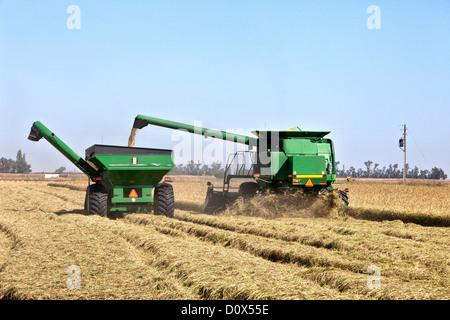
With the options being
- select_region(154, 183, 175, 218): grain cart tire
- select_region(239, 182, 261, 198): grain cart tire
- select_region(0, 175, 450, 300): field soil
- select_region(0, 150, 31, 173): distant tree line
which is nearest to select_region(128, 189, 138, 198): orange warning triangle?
select_region(154, 183, 175, 218): grain cart tire

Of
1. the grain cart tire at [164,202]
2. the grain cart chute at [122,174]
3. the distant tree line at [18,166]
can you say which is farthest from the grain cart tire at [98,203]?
the distant tree line at [18,166]

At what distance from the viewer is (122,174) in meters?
13.9

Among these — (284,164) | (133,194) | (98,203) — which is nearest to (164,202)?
(133,194)

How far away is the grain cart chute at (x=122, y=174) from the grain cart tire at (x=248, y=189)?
7.69 feet

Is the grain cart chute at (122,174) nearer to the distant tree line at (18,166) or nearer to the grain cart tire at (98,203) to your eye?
the grain cart tire at (98,203)

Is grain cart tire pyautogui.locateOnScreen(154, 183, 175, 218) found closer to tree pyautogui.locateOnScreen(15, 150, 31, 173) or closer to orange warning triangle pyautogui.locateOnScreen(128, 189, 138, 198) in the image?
orange warning triangle pyautogui.locateOnScreen(128, 189, 138, 198)

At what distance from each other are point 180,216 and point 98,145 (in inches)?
136

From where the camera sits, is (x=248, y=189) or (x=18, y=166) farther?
(x=18, y=166)

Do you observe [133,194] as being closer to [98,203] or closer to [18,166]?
[98,203]

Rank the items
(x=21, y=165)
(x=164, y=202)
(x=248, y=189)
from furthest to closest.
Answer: (x=21, y=165), (x=248, y=189), (x=164, y=202)

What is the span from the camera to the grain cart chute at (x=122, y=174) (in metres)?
13.8

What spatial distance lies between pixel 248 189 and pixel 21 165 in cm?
14408

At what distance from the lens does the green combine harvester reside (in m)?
14.0
